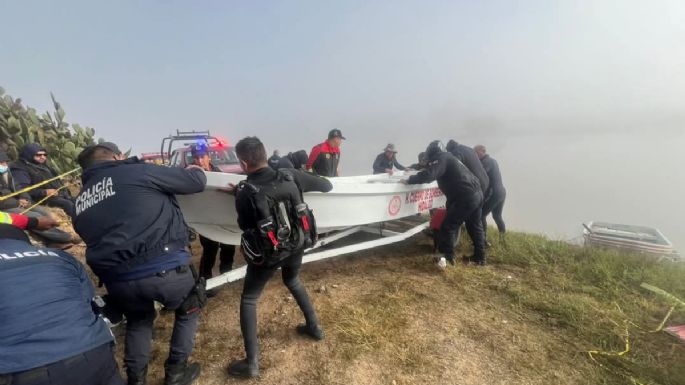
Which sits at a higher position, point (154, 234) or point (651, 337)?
point (154, 234)

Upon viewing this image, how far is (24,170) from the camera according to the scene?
14.2 ft

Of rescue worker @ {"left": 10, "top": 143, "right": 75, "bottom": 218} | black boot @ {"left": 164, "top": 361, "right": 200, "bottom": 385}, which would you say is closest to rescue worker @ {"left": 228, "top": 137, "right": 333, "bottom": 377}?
black boot @ {"left": 164, "top": 361, "right": 200, "bottom": 385}

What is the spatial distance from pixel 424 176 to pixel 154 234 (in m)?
2.97

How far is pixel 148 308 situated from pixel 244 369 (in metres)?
0.75

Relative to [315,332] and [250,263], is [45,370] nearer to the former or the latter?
[250,263]

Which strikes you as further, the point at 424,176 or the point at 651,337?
the point at 424,176

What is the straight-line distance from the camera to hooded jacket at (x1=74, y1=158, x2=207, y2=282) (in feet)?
5.49

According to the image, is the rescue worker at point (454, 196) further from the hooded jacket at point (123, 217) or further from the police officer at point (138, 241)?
the hooded jacket at point (123, 217)

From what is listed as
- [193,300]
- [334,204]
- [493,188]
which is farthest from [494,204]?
[193,300]

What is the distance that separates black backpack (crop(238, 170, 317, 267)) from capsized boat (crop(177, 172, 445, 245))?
66 centimetres

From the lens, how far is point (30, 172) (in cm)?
439

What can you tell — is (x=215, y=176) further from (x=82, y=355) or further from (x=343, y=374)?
(x=343, y=374)

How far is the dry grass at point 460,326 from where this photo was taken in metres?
2.17

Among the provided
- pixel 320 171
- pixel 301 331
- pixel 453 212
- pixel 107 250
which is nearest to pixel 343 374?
pixel 301 331
